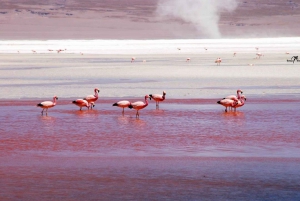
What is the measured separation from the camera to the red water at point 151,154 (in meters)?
7.09

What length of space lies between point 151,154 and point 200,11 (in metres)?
83.2

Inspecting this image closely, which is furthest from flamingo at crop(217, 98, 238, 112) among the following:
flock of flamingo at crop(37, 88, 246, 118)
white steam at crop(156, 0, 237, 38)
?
white steam at crop(156, 0, 237, 38)

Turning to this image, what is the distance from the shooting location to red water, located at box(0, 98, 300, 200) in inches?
279

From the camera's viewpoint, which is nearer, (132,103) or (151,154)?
(151,154)

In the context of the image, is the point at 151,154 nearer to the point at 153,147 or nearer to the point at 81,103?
the point at 153,147

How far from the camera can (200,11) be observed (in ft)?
299

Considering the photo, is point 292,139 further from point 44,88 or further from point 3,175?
point 44,88

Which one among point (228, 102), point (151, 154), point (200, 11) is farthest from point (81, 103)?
point (200, 11)

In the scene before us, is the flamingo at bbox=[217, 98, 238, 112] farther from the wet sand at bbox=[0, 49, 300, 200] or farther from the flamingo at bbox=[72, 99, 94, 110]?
the flamingo at bbox=[72, 99, 94, 110]

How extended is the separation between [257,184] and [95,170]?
6.05 ft

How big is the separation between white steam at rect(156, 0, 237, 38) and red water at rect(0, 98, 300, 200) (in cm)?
6777

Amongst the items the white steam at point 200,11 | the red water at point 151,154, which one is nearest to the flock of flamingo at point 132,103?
the red water at point 151,154

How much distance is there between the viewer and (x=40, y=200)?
22.0ft

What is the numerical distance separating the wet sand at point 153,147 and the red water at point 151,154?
1 cm
